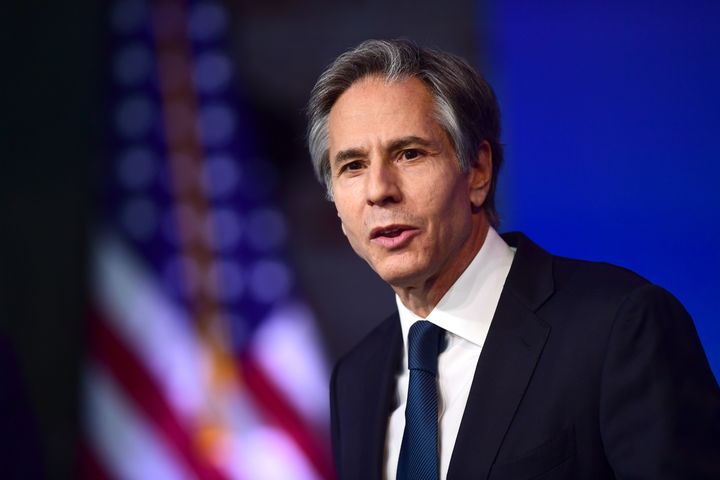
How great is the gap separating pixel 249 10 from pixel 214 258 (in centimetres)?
87

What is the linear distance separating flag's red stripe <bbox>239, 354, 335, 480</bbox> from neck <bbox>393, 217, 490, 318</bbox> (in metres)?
1.29

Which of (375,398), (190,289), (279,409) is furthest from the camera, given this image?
(190,289)

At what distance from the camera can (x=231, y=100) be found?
3.03m

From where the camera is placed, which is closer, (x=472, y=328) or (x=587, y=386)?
(x=587, y=386)

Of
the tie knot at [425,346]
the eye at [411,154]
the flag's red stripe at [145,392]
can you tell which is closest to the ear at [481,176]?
the eye at [411,154]

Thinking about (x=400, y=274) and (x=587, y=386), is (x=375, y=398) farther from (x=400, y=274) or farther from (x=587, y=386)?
(x=587, y=386)

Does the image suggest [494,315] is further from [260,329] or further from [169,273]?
[169,273]

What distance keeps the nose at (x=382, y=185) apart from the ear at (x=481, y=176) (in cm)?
19

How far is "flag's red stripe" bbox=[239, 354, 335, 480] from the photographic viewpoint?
2844 millimetres

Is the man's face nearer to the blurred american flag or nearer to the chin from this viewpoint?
the chin

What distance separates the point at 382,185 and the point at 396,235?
95 mm

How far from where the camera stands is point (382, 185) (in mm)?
1534

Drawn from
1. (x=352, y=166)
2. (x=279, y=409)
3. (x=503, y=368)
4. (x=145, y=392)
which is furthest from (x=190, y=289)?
(x=503, y=368)

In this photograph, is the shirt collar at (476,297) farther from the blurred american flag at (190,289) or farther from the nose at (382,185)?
the blurred american flag at (190,289)
